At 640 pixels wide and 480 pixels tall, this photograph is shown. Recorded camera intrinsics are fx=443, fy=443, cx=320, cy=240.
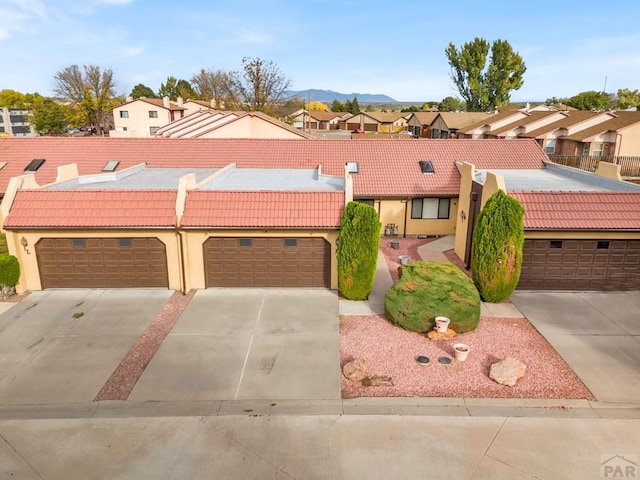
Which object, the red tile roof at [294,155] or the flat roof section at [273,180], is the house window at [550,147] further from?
the flat roof section at [273,180]

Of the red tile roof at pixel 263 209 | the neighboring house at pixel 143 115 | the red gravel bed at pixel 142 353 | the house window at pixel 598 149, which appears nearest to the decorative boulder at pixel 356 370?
the red gravel bed at pixel 142 353

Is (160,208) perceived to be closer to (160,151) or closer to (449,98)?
(160,151)

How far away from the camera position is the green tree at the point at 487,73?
76.5 m

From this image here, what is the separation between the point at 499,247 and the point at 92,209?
15243 mm

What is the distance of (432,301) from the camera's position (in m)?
13.8

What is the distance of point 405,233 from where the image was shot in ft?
83.1

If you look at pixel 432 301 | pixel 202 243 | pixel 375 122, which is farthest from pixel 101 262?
pixel 375 122

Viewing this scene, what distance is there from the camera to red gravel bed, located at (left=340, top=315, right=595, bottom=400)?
1100cm

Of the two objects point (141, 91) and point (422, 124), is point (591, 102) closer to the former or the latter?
point (422, 124)

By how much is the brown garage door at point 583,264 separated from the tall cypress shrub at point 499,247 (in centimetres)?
164

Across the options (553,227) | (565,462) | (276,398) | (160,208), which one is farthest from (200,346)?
(553,227)

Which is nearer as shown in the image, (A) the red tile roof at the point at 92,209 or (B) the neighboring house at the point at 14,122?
(A) the red tile roof at the point at 92,209

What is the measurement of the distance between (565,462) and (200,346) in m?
9.55

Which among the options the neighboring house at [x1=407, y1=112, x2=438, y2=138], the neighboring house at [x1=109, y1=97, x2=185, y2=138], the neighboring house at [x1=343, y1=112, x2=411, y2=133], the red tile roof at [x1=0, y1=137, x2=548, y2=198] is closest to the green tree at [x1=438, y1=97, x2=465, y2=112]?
the neighboring house at [x1=343, y1=112, x2=411, y2=133]
